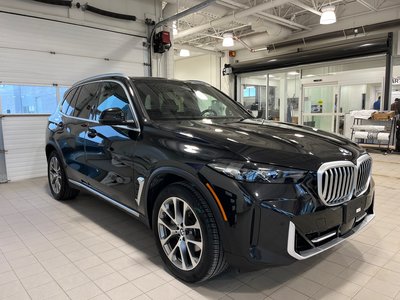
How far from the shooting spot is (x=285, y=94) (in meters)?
12.9

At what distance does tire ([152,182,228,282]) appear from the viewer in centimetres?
188

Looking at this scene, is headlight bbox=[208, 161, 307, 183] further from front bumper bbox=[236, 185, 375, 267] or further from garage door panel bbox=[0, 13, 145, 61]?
garage door panel bbox=[0, 13, 145, 61]

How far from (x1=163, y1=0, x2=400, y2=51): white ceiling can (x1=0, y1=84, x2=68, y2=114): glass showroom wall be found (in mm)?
3344

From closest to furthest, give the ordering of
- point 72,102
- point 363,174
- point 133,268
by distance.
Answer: point 363,174 → point 133,268 → point 72,102

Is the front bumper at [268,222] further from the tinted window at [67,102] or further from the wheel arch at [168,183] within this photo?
the tinted window at [67,102]

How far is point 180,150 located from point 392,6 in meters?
9.20

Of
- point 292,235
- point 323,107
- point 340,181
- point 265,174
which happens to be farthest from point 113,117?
point 323,107

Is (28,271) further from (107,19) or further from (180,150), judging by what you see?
(107,19)

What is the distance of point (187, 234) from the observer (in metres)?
2.07

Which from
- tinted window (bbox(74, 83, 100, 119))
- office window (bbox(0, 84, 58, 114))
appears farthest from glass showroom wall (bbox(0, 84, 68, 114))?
tinted window (bbox(74, 83, 100, 119))

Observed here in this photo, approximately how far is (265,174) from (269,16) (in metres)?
8.11

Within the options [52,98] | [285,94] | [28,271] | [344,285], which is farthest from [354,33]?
[28,271]

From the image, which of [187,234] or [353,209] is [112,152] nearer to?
[187,234]

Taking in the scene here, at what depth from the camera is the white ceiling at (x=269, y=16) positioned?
7746 mm
